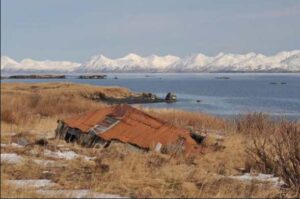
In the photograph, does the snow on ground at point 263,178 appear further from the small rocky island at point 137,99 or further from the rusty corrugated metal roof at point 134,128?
the small rocky island at point 137,99

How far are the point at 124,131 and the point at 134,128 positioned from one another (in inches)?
12.6

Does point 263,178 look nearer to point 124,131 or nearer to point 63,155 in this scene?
point 63,155

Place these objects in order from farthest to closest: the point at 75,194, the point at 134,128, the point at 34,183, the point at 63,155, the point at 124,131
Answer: the point at 134,128 → the point at 124,131 → the point at 63,155 → the point at 34,183 → the point at 75,194

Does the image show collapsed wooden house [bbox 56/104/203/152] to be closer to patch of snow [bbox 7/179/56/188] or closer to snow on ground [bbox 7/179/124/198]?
patch of snow [bbox 7/179/56/188]

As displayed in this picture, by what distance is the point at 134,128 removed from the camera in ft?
45.2

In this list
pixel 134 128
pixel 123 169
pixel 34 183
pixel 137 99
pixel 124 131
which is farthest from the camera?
pixel 137 99

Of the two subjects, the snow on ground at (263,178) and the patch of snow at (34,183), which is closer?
the patch of snow at (34,183)

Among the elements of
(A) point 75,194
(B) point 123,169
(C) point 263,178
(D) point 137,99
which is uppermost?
(A) point 75,194

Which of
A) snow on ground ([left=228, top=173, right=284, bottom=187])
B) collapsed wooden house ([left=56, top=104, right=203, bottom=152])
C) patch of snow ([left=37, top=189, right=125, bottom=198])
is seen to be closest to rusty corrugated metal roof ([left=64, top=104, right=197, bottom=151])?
collapsed wooden house ([left=56, top=104, right=203, bottom=152])

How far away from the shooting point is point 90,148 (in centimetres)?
1260

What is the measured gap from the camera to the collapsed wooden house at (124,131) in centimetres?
1309

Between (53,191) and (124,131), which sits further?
(124,131)

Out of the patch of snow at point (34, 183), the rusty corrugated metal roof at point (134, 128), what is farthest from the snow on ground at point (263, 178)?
the patch of snow at point (34, 183)

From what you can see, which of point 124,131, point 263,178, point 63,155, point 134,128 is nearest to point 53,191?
point 63,155
